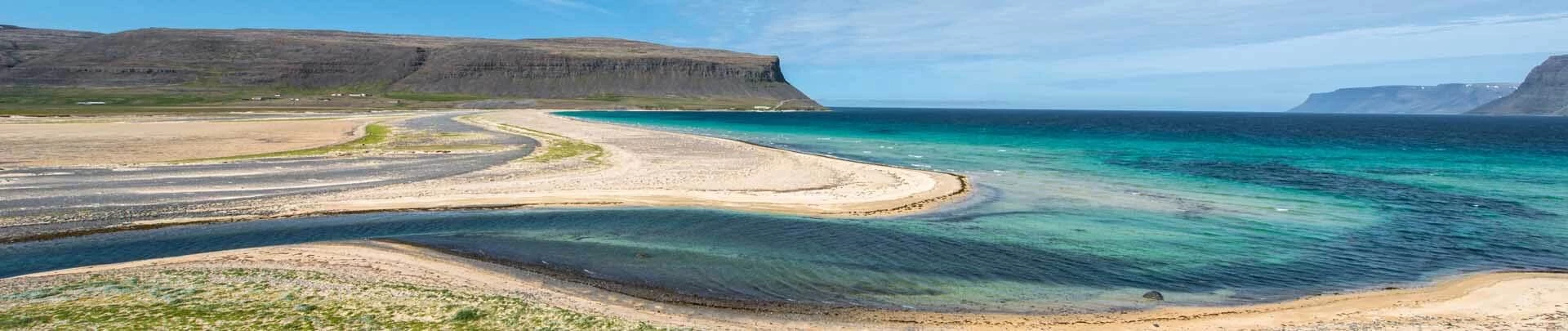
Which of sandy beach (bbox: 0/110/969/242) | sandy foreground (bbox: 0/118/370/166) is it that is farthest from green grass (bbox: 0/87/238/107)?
sandy beach (bbox: 0/110/969/242)

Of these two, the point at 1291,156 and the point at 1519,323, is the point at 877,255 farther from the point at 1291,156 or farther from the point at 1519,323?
the point at 1291,156

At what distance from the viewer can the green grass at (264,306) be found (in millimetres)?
10531

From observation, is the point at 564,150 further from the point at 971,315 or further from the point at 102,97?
the point at 102,97

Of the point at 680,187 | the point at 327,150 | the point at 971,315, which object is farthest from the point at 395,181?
the point at 971,315

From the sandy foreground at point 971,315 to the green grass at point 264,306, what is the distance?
72cm

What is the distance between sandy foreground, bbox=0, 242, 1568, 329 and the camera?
40.4 feet

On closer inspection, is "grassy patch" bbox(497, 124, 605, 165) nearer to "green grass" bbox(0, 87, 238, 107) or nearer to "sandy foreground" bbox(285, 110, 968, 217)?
"sandy foreground" bbox(285, 110, 968, 217)

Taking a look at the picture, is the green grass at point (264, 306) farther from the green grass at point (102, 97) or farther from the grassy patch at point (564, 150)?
the green grass at point (102, 97)

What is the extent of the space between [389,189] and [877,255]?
18.1m

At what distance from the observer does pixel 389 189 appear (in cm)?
2697

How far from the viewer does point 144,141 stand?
47594mm

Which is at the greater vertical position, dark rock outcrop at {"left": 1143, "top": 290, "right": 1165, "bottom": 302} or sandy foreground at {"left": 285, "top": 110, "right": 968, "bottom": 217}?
sandy foreground at {"left": 285, "top": 110, "right": 968, "bottom": 217}

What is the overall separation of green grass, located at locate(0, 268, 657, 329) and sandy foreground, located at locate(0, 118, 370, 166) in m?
27.9

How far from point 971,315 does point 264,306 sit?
10926 millimetres
